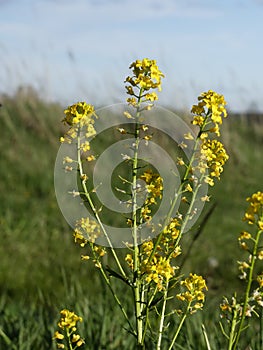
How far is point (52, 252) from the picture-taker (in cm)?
686

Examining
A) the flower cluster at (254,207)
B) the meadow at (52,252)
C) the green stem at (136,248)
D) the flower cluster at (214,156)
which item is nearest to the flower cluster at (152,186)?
Result: the green stem at (136,248)

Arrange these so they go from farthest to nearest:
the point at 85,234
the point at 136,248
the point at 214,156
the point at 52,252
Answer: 1. the point at 52,252
2. the point at 85,234
3. the point at 136,248
4. the point at 214,156

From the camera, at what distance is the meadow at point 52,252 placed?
3.43 metres

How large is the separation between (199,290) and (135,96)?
24.9 inches

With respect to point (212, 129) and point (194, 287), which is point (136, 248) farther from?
point (212, 129)

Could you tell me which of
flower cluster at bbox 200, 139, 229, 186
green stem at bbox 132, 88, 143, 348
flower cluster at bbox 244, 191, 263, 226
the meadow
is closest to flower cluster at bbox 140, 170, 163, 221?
green stem at bbox 132, 88, 143, 348

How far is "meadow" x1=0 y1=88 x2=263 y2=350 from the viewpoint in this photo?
11.3 ft

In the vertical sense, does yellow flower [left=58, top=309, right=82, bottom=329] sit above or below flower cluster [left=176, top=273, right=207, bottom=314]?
below

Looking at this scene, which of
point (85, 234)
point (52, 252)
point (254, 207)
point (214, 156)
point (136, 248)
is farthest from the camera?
point (52, 252)

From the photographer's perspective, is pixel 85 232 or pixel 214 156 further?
pixel 85 232

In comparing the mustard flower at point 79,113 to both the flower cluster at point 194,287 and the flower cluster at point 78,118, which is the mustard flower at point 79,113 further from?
the flower cluster at point 194,287

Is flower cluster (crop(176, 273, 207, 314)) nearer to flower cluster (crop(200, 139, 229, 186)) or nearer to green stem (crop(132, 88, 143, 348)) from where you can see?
green stem (crop(132, 88, 143, 348))


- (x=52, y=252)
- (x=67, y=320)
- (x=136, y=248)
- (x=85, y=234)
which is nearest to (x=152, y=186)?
(x=136, y=248)

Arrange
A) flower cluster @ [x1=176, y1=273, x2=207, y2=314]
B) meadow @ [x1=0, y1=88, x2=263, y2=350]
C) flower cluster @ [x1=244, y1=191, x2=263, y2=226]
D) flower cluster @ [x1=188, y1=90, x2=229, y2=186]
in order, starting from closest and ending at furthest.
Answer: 1. flower cluster @ [x1=244, y1=191, x2=263, y2=226]
2. flower cluster @ [x1=188, y1=90, x2=229, y2=186]
3. flower cluster @ [x1=176, y1=273, x2=207, y2=314]
4. meadow @ [x1=0, y1=88, x2=263, y2=350]
